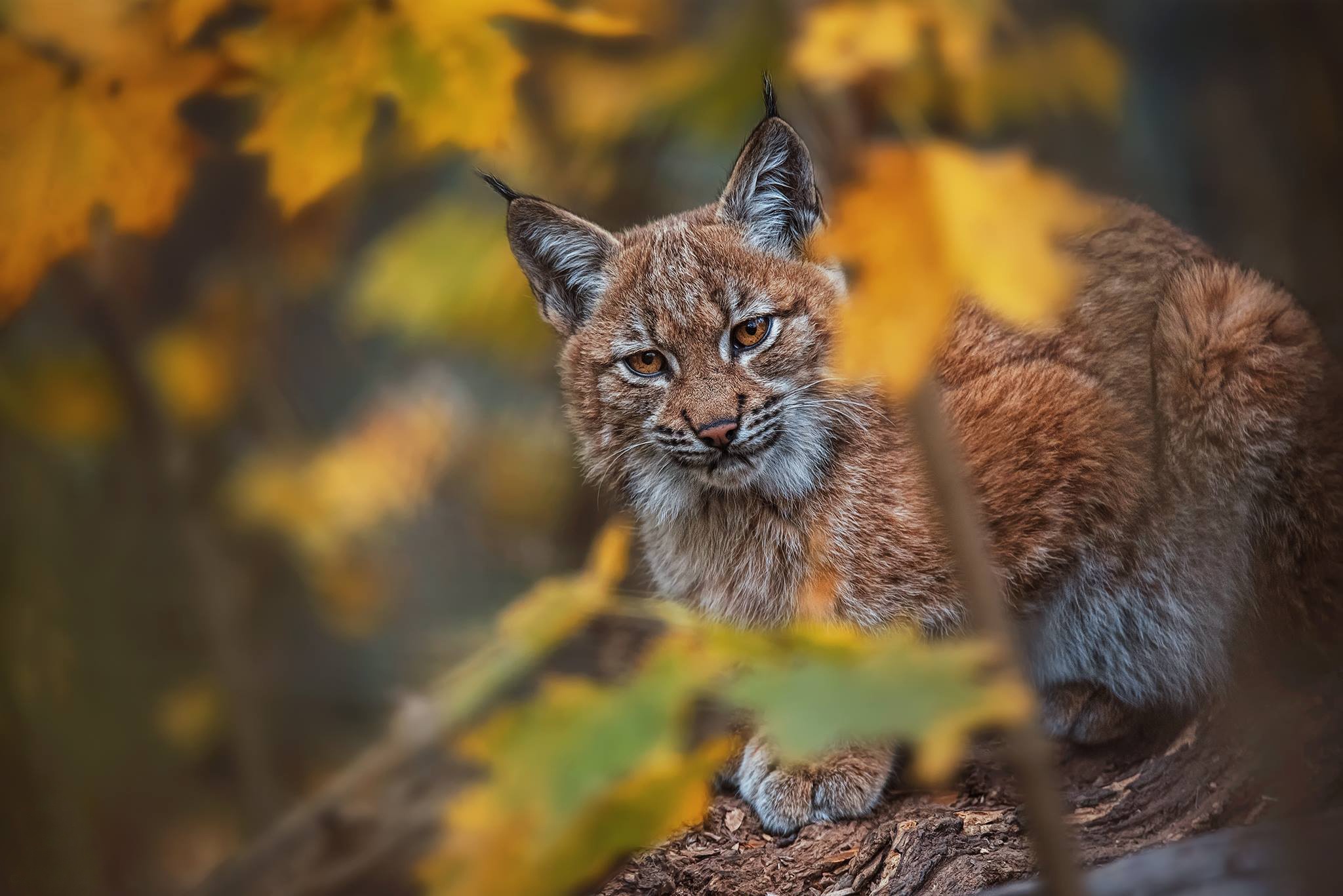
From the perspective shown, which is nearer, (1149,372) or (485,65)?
(485,65)

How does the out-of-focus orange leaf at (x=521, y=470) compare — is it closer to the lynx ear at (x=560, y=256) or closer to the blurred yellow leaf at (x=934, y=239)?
the lynx ear at (x=560, y=256)

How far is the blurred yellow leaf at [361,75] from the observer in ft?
9.43

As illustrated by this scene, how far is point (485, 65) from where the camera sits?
2.95 metres

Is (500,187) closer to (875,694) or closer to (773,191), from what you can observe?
(773,191)

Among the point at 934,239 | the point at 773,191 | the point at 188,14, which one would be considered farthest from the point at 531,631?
the point at 773,191

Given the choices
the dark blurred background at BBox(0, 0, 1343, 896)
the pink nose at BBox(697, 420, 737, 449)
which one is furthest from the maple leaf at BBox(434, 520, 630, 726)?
the dark blurred background at BBox(0, 0, 1343, 896)

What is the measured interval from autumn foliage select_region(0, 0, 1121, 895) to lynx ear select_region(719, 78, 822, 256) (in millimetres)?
230

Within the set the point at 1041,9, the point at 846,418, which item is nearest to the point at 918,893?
the point at 846,418

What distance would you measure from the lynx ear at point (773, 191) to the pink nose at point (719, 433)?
66cm

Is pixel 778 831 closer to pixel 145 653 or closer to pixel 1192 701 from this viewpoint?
pixel 1192 701

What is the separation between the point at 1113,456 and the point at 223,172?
560cm

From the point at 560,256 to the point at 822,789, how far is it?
1.89m

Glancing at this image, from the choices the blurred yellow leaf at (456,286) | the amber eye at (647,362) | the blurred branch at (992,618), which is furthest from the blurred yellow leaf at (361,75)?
the blurred yellow leaf at (456,286)

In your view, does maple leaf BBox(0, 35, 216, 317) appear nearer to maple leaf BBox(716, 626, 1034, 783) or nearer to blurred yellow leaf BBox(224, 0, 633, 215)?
blurred yellow leaf BBox(224, 0, 633, 215)
